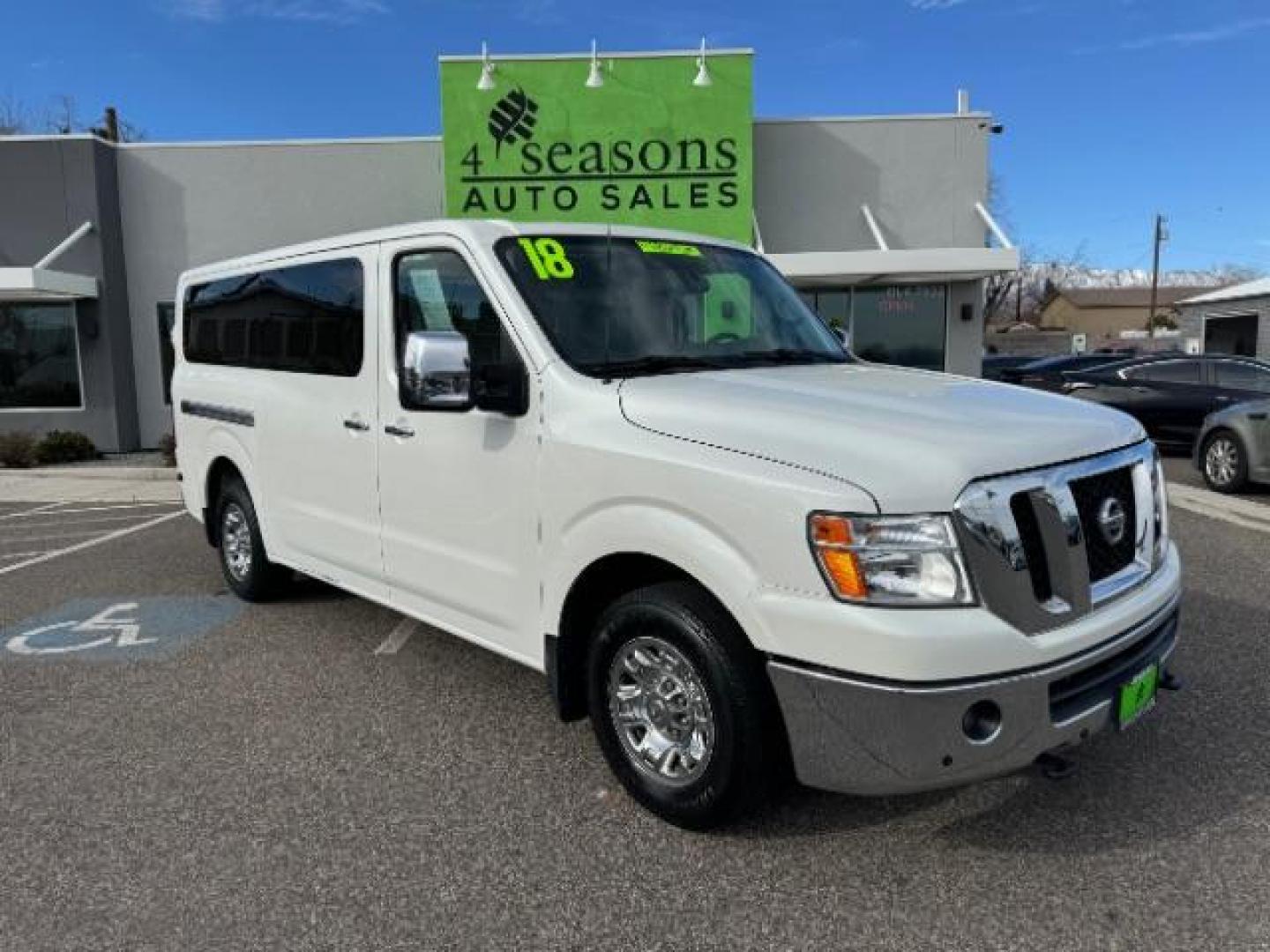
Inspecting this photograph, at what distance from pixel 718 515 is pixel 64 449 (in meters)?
15.1

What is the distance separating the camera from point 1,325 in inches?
639

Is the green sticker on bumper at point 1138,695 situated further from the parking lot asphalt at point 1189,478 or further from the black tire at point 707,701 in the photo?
the parking lot asphalt at point 1189,478

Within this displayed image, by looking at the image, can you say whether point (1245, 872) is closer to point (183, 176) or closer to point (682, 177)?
point (682, 177)

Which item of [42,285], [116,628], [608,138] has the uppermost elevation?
[608,138]

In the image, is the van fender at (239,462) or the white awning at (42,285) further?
the white awning at (42,285)

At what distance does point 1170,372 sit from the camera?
13930mm

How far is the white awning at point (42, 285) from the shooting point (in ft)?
45.9

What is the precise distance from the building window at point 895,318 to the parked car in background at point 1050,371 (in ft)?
5.00

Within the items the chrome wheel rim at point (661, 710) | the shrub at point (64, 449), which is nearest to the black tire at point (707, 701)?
the chrome wheel rim at point (661, 710)

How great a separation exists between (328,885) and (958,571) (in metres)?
2.06

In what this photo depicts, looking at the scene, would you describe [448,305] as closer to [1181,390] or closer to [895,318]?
[1181,390]

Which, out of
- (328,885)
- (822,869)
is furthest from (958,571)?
(328,885)

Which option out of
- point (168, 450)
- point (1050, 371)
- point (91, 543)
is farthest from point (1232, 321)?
point (91, 543)

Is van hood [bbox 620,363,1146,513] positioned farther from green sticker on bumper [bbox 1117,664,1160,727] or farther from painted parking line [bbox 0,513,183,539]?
painted parking line [bbox 0,513,183,539]
